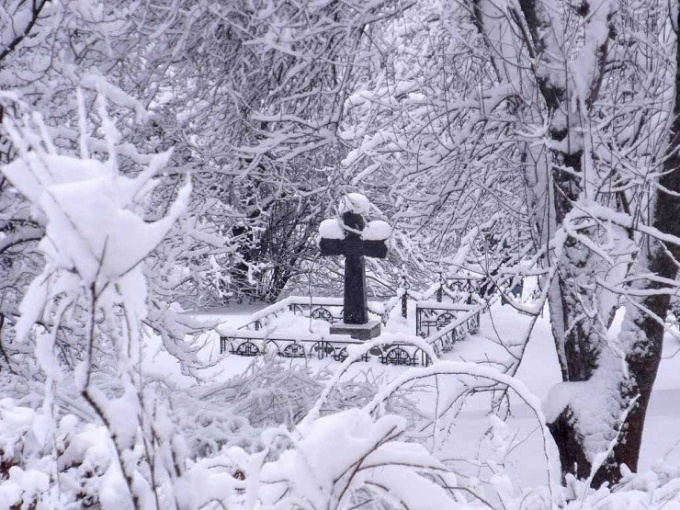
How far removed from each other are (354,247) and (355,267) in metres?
0.46

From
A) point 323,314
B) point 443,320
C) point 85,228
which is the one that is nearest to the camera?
point 85,228

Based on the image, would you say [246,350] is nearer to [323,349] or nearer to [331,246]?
[323,349]

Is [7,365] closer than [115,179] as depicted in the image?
No

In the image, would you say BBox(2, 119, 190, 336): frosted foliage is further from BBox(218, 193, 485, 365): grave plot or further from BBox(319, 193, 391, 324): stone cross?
BBox(319, 193, 391, 324): stone cross

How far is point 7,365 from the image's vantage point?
5500 millimetres

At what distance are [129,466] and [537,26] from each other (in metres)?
5.12

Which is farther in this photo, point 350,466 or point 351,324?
point 351,324

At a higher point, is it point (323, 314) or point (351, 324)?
point (351, 324)

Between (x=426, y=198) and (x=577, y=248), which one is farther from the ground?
(x=426, y=198)

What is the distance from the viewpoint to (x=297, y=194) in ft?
23.9

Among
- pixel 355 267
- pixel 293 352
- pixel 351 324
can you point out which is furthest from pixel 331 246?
pixel 293 352

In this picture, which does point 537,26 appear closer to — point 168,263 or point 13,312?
point 168,263

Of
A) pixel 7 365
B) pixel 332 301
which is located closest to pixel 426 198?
pixel 7 365

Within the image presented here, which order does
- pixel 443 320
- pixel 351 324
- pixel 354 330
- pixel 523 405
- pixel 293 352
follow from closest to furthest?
pixel 523 405 → pixel 293 352 → pixel 354 330 → pixel 351 324 → pixel 443 320
